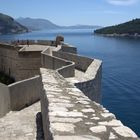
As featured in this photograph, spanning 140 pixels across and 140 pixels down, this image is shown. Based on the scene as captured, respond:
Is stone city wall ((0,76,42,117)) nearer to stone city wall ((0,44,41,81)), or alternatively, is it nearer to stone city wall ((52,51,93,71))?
stone city wall ((52,51,93,71))

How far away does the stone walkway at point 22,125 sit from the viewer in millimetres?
10270

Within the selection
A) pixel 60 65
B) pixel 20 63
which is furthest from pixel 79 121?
pixel 20 63

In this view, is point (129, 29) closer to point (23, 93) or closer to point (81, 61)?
point (81, 61)

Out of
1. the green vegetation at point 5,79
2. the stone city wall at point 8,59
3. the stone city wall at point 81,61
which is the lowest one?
the green vegetation at point 5,79

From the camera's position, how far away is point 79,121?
5.36 m

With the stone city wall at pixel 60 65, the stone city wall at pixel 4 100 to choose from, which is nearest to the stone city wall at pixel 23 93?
the stone city wall at pixel 4 100

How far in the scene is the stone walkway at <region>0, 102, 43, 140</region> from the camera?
10270mm

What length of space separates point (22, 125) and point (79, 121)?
662cm

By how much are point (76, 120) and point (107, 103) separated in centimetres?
2640

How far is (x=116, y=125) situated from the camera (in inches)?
204

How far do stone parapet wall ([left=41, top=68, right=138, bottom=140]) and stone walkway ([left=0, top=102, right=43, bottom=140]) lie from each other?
3275 mm

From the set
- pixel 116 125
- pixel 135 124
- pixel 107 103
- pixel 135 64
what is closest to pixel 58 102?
pixel 116 125

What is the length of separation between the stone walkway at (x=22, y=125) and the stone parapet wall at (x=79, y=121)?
129 inches

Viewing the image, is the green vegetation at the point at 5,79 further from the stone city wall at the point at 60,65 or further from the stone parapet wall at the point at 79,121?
the stone parapet wall at the point at 79,121
